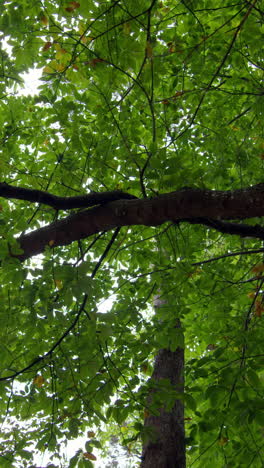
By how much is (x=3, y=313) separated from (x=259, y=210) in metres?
1.86

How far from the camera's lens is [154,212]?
2193 millimetres

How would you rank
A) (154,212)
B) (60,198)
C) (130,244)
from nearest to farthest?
1. (154,212)
2. (60,198)
3. (130,244)

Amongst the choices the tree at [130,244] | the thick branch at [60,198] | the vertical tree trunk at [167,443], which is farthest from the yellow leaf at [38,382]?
the thick branch at [60,198]

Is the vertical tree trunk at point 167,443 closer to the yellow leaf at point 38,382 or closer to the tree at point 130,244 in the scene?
the tree at point 130,244

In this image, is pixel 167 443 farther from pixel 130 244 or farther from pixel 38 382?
pixel 130 244

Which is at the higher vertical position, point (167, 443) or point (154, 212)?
point (154, 212)

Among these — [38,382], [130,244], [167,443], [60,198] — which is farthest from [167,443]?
[60,198]

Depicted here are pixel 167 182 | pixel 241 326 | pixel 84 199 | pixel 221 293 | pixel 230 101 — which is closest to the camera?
pixel 167 182

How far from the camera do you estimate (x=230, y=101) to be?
3947mm

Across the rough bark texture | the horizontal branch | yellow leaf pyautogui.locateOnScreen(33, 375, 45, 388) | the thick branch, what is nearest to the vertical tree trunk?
the rough bark texture

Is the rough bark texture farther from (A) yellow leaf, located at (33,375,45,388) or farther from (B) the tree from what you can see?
(A) yellow leaf, located at (33,375,45,388)

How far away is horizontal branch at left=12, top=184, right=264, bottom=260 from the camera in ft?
6.73

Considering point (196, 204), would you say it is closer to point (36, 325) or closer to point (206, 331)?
point (36, 325)

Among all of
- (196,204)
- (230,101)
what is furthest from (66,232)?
(230,101)
